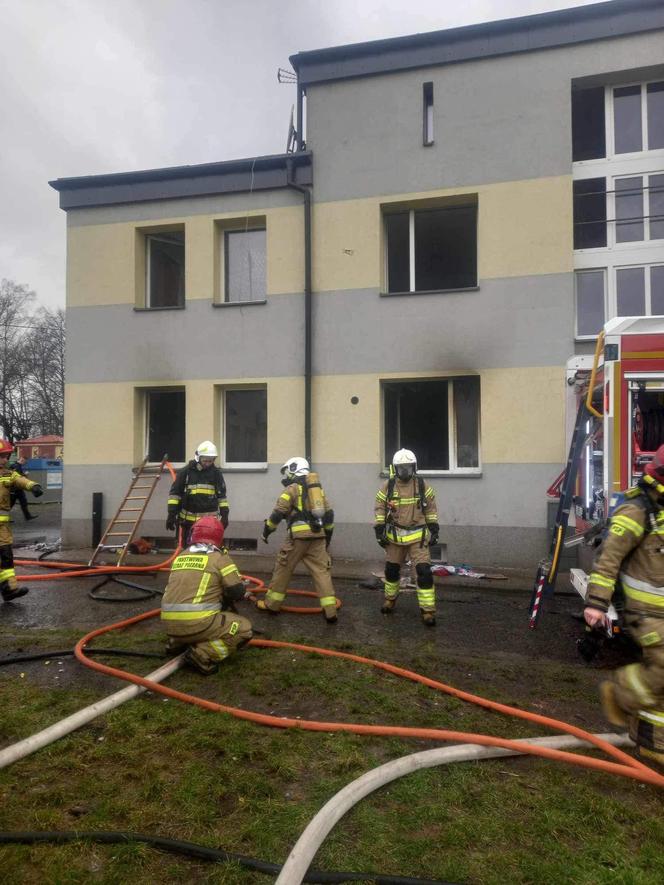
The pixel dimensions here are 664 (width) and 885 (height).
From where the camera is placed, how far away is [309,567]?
21.2 feet

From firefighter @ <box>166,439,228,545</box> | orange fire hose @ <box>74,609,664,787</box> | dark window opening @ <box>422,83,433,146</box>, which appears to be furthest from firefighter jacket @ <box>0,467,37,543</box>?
dark window opening @ <box>422,83,433,146</box>

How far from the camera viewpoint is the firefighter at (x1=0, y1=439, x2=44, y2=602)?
703 cm

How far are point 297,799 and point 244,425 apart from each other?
8.20 metres

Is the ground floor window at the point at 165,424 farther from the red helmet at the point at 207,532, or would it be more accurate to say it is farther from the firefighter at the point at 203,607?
the firefighter at the point at 203,607

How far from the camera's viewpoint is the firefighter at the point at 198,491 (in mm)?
7477

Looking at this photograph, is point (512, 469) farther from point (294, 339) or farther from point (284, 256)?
point (284, 256)

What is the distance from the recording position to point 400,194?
386 inches

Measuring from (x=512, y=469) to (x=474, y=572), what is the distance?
167 cm

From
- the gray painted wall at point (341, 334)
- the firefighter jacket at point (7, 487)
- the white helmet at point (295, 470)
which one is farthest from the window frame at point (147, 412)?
the white helmet at point (295, 470)

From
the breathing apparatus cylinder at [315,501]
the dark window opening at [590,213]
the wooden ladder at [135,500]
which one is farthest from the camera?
the wooden ladder at [135,500]

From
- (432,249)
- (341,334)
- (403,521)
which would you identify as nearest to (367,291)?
(341,334)

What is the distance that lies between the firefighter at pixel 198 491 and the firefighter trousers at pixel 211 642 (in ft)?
9.30

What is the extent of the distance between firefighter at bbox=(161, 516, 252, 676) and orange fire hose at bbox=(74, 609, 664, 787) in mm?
428

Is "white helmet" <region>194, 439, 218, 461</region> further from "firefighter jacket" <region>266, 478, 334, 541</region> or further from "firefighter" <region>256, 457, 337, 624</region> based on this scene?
"firefighter jacket" <region>266, 478, 334, 541</region>
